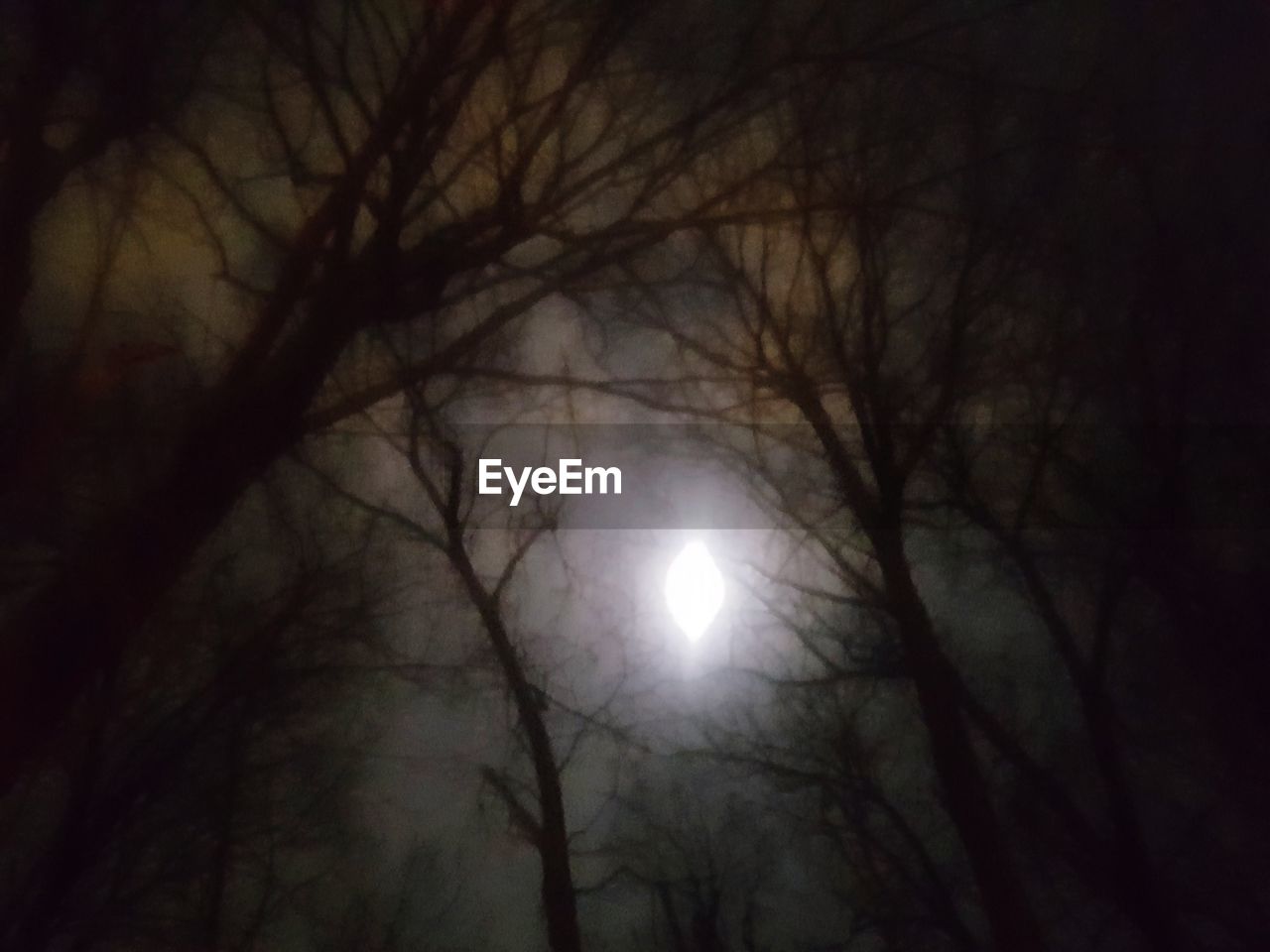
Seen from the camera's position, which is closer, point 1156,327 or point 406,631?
point 406,631

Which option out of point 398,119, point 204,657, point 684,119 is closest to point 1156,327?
point 684,119

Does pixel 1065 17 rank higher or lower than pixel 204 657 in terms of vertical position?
higher

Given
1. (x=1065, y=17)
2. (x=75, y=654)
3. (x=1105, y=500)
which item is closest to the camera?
(x=75, y=654)

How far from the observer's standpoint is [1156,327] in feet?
5.11

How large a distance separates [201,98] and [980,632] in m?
1.32

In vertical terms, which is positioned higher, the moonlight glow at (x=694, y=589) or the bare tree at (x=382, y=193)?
the bare tree at (x=382, y=193)

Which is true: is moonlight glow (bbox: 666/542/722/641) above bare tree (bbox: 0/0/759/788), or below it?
below

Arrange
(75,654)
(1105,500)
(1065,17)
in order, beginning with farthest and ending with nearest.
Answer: (1065,17) < (1105,500) < (75,654)

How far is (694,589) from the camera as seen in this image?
148 centimetres

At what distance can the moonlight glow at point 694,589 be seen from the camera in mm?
1467

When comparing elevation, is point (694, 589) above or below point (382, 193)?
below

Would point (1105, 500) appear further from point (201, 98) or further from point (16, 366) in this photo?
point (16, 366)

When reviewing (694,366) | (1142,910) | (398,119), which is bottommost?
(1142,910)

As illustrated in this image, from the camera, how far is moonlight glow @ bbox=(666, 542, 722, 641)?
1467mm
